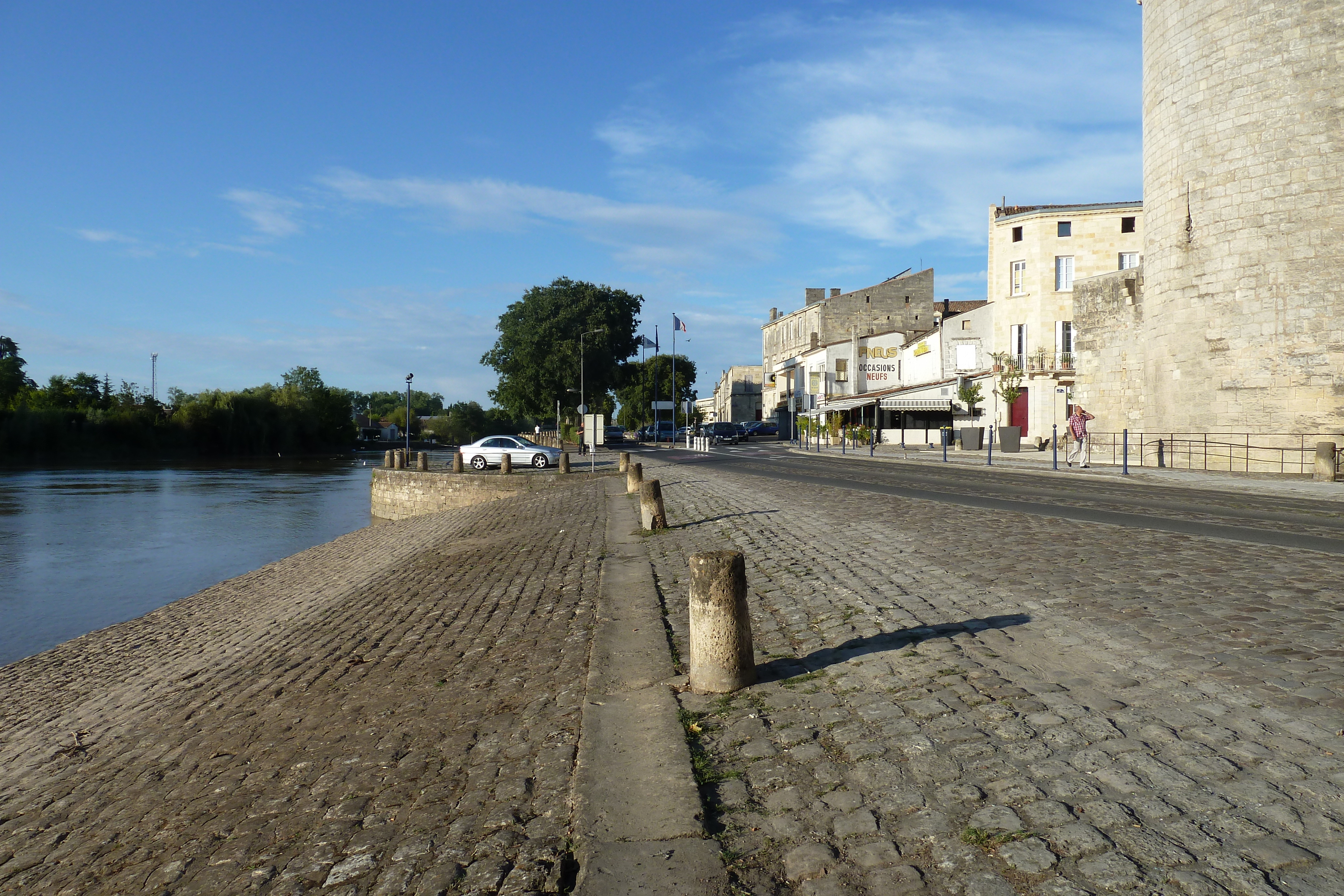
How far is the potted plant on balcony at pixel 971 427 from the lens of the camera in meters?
36.5

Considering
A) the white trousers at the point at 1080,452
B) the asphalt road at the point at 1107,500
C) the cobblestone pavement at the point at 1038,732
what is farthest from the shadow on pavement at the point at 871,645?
the white trousers at the point at 1080,452

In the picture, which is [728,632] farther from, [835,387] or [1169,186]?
[835,387]

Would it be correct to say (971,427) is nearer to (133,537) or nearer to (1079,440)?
(1079,440)

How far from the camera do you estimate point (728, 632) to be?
485 centimetres

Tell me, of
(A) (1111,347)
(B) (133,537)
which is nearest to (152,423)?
(B) (133,537)

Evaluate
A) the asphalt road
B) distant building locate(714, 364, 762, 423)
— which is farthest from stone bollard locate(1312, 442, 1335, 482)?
distant building locate(714, 364, 762, 423)

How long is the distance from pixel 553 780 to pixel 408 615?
19.8 feet

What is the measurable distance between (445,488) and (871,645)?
87.2 feet

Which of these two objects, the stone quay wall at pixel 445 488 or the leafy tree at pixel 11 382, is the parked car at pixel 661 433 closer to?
the stone quay wall at pixel 445 488

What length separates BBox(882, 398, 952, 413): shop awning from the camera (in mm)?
43969

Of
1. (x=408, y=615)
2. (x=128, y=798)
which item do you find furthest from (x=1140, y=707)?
(x=408, y=615)

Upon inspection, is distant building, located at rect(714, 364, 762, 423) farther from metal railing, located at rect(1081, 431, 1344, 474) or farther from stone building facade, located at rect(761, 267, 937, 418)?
metal railing, located at rect(1081, 431, 1344, 474)

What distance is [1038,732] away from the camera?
3.87 metres

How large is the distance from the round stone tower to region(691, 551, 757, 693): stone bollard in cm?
2096
